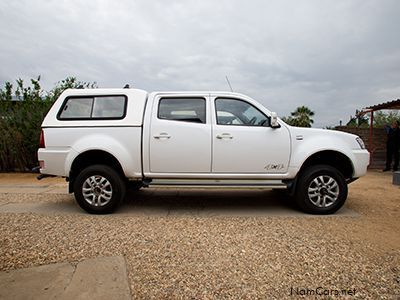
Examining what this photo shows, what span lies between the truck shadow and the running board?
48cm

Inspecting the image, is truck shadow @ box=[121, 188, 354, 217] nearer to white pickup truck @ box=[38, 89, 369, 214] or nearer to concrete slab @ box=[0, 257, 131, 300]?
white pickup truck @ box=[38, 89, 369, 214]

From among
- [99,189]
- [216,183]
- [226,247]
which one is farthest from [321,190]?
[99,189]

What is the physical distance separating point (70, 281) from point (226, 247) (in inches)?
→ 64.2

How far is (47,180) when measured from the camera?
26.0 ft

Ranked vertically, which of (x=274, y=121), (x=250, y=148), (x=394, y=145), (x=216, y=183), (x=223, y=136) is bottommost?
(x=216, y=183)

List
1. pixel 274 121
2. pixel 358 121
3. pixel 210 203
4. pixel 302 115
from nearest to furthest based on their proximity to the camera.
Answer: pixel 274 121
pixel 210 203
pixel 358 121
pixel 302 115

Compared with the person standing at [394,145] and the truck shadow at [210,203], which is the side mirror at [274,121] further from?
the person standing at [394,145]

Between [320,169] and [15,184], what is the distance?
748 cm

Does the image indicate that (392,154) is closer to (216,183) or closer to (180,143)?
(216,183)

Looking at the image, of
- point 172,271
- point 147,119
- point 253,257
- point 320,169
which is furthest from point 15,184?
point 320,169

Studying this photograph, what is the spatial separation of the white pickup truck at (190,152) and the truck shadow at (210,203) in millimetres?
505

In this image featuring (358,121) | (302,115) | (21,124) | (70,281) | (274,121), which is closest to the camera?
(70,281)

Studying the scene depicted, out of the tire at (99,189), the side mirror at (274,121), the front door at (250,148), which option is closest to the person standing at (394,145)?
the front door at (250,148)

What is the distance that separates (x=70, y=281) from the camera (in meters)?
2.38
